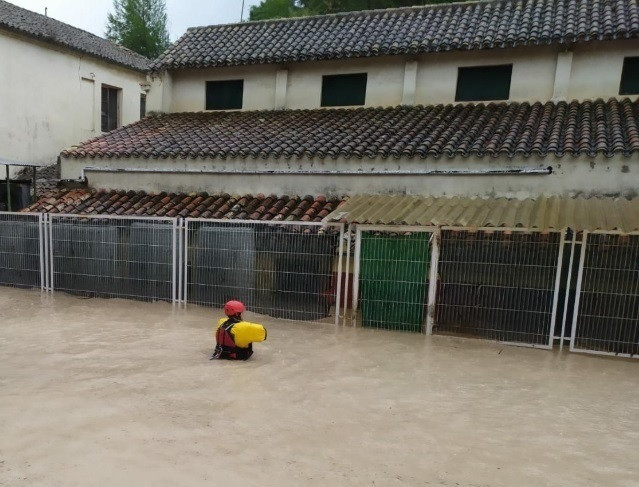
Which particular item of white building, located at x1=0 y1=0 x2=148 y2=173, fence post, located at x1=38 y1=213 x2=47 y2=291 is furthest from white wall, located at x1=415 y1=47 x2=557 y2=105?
fence post, located at x1=38 y1=213 x2=47 y2=291

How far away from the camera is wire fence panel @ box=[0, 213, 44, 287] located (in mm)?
9555

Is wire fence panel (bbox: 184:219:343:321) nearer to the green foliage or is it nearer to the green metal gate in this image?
the green metal gate

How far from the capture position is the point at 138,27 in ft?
91.4

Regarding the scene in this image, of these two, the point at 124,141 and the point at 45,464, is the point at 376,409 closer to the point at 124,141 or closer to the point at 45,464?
the point at 45,464

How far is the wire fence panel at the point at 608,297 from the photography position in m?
6.46

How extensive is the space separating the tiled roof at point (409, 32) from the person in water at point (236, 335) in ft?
29.3

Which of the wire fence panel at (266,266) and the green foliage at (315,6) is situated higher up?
the green foliage at (315,6)

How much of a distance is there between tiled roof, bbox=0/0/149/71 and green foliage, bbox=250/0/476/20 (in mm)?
7544

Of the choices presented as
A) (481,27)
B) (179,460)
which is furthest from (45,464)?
(481,27)

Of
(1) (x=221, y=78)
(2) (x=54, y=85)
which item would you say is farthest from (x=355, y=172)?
(2) (x=54, y=85)

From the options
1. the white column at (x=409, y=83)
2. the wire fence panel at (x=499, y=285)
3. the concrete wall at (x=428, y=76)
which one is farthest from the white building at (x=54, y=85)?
the wire fence panel at (x=499, y=285)

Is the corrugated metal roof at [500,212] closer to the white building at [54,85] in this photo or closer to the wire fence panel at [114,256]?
the wire fence panel at [114,256]

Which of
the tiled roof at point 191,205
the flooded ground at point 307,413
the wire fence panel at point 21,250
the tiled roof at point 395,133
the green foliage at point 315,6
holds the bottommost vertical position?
the flooded ground at point 307,413

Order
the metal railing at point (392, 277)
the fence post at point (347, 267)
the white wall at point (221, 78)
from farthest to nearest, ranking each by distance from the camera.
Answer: the white wall at point (221, 78) < the fence post at point (347, 267) < the metal railing at point (392, 277)
